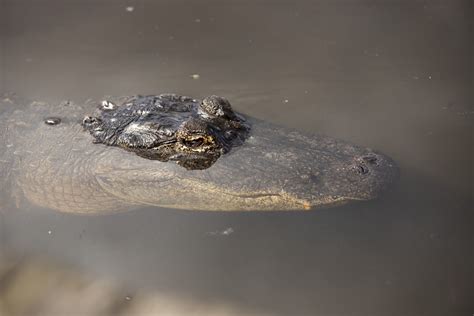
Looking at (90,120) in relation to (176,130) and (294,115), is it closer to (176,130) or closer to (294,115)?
(176,130)

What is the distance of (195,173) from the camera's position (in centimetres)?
382

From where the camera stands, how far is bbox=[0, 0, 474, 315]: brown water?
3494 mm

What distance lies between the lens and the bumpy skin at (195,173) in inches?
144

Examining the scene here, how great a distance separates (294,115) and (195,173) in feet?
4.97

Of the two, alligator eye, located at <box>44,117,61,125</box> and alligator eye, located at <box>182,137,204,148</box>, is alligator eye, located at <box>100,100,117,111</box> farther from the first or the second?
alligator eye, located at <box>182,137,204,148</box>

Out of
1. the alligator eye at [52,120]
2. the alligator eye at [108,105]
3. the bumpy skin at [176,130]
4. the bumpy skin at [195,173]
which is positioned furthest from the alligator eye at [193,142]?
the alligator eye at [52,120]

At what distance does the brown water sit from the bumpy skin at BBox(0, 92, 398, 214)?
19 centimetres

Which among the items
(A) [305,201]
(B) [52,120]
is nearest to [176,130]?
(A) [305,201]

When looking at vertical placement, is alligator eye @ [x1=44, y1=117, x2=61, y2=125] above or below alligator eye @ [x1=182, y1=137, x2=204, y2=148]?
below

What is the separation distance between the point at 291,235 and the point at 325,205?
380 mm

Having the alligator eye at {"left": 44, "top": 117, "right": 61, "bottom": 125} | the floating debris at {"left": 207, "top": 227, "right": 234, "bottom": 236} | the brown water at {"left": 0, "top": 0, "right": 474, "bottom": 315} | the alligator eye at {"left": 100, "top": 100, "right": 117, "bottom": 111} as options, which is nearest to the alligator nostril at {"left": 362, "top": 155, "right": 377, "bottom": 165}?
the brown water at {"left": 0, "top": 0, "right": 474, "bottom": 315}

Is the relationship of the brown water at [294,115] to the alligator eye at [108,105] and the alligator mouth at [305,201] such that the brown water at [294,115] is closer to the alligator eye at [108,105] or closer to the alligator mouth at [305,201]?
the alligator mouth at [305,201]

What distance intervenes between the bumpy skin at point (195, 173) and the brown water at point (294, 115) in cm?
19
